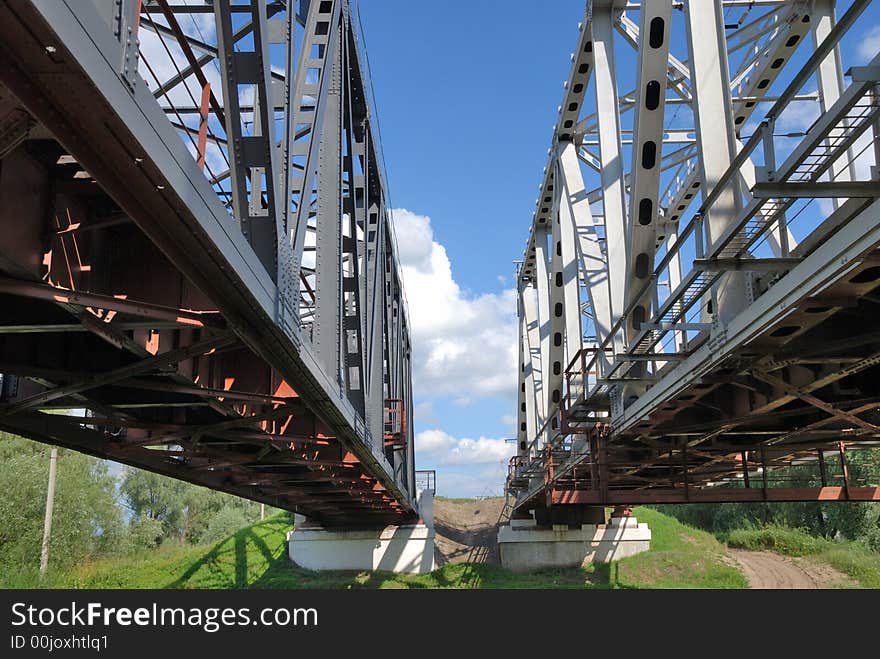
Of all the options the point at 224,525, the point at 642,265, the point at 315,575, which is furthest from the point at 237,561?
the point at 224,525

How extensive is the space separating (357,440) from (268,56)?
990 cm

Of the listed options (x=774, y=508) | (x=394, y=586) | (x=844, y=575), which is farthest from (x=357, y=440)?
(x=774, y=508)

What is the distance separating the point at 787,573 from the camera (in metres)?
38.5

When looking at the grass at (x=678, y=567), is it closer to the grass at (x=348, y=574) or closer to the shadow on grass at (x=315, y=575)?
the grass at (x=348, y=574)

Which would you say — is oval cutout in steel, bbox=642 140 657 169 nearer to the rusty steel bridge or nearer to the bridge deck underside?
the rusty steel bridge

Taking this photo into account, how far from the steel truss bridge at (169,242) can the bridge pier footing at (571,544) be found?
25.1 m

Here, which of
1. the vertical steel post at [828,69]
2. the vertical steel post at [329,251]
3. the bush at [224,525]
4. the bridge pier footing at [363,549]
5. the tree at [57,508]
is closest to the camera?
the vertical steel post at [329,251]

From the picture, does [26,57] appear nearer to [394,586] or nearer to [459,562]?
[394,586]

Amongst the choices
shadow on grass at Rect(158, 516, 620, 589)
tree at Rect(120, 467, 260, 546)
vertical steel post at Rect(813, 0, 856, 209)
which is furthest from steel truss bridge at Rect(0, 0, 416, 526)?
tree at Rect(120, 467, 260, 546)

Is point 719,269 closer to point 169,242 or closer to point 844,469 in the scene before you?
point 169,242

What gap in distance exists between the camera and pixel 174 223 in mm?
6691

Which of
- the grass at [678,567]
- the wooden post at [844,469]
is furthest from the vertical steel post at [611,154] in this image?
the grass at [678,567]

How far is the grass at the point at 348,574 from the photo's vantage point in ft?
123

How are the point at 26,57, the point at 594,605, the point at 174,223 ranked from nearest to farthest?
the point at 26,57, the point at 174,223, the point at 594,605
